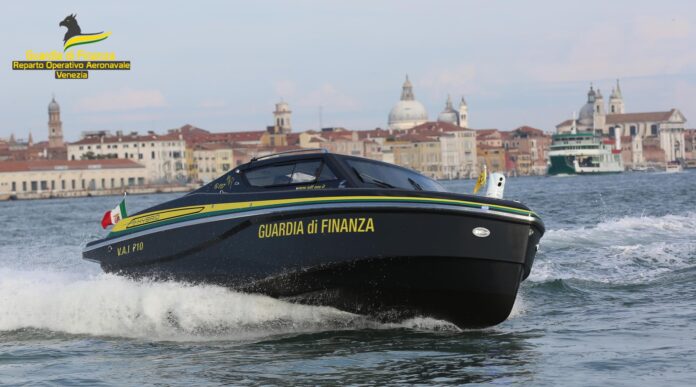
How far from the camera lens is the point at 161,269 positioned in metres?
13.3

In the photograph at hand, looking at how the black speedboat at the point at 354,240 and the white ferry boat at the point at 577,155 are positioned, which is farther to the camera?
the white ferry boat at the point at 577,155

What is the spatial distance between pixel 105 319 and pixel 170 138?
589 feet

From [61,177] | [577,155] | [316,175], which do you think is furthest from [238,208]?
[61,177]

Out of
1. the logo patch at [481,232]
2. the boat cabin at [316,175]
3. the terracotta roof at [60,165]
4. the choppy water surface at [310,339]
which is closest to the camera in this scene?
the choppy water surface at [310,339]

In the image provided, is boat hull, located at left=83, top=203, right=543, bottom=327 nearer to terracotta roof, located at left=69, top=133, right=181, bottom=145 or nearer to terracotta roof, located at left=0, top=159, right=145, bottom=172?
terracotta roof, located at left=0, top=159, right=145, bottom=172

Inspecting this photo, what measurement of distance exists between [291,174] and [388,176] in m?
1.01

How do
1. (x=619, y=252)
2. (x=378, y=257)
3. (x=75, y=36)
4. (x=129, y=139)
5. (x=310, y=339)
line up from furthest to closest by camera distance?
(x=129, y=139) → (x=75, y=36) → (x=619, y=252) → (x=310, y=339) → (x=378, y=257)

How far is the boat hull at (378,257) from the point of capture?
11.5 m

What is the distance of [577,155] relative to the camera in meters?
170

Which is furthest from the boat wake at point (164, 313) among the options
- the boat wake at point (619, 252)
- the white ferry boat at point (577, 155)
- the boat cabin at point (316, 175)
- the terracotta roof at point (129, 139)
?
the terracotta roof at point (129, 139)

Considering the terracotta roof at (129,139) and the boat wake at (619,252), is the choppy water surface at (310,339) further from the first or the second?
the terracotta roof at (129,139)

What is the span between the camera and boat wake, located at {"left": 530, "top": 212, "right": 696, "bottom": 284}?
61.7 feet

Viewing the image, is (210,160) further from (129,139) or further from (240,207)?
(240,207)

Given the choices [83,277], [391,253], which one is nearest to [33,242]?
[83,277]
